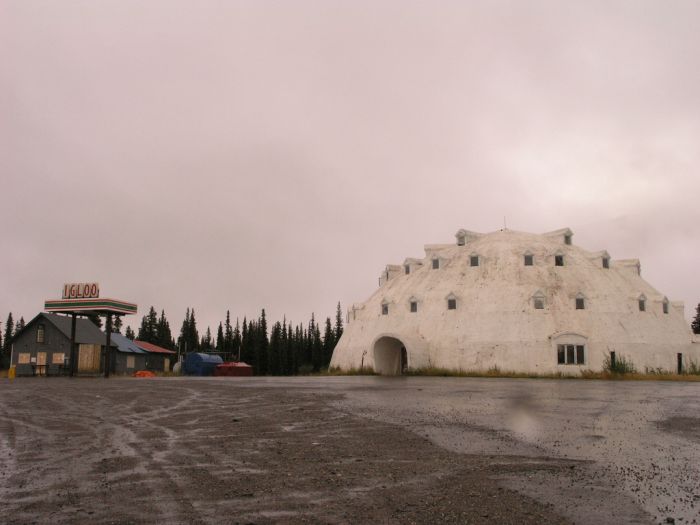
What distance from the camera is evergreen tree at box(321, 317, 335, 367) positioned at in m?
101

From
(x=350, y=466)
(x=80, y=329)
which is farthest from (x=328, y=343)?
(x=350, y=466)

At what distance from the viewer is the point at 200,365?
65375 mm

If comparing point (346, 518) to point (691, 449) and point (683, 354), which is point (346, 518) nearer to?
point (691, 449)

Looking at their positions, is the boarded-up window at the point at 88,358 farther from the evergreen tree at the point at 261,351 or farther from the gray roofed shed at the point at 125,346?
the evergreen tree at the point at 261,351

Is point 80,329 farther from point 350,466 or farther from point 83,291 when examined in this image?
point 350,466

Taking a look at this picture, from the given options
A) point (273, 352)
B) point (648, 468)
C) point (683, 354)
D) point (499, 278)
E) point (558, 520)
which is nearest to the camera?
point (558, 520)

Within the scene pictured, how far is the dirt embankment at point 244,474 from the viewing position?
571 cm

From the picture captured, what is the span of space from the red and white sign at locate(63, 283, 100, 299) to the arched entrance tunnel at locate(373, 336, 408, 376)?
22.2 meters

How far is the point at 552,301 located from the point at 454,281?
25.9 ft

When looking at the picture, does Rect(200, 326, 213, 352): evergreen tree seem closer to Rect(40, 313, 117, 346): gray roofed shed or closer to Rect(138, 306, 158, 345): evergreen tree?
Rect(138, 306, 158, 345): evergreen tree

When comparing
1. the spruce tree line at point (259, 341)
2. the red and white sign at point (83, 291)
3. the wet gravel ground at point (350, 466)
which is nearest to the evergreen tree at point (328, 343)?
the spruce tree line at point (259, 341)

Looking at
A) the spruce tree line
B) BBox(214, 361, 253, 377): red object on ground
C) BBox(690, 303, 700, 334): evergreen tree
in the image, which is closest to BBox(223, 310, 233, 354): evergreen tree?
the spruce tree line

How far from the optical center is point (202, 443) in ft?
31.8

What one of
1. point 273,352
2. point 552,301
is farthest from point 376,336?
point 273,352
